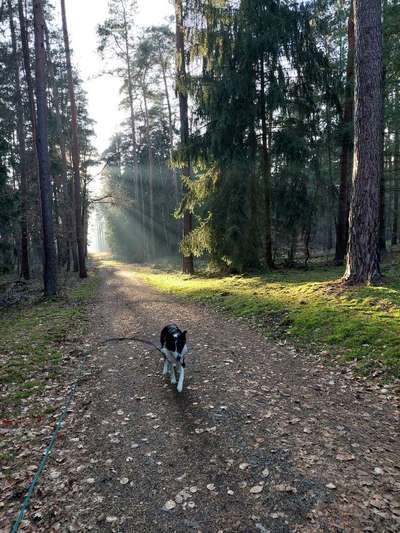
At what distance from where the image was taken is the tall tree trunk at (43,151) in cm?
1311

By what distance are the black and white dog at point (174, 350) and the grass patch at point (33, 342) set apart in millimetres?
2278

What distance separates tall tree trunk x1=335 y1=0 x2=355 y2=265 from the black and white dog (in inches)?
496

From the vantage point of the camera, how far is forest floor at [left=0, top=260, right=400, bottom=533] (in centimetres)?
304

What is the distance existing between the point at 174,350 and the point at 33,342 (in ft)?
14.9

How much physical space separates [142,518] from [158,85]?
3611cm

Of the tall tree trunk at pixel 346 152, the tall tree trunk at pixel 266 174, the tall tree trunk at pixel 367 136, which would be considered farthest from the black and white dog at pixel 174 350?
the tall tree trunk at pixel 346 152

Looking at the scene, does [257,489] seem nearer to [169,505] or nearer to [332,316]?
[169,505]

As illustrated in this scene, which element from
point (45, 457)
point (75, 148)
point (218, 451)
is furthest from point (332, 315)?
point (75, 148)

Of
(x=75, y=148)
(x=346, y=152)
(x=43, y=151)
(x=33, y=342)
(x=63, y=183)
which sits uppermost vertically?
(x=75, y=148)

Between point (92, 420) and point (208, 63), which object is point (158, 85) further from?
point (92, 420)

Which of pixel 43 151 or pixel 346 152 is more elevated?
pixel 346 152

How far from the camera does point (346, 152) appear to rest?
1603cm

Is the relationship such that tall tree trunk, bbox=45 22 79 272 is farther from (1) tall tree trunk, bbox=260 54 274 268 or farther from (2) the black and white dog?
(2) the black and white dog

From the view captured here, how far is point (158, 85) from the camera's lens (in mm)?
32938
